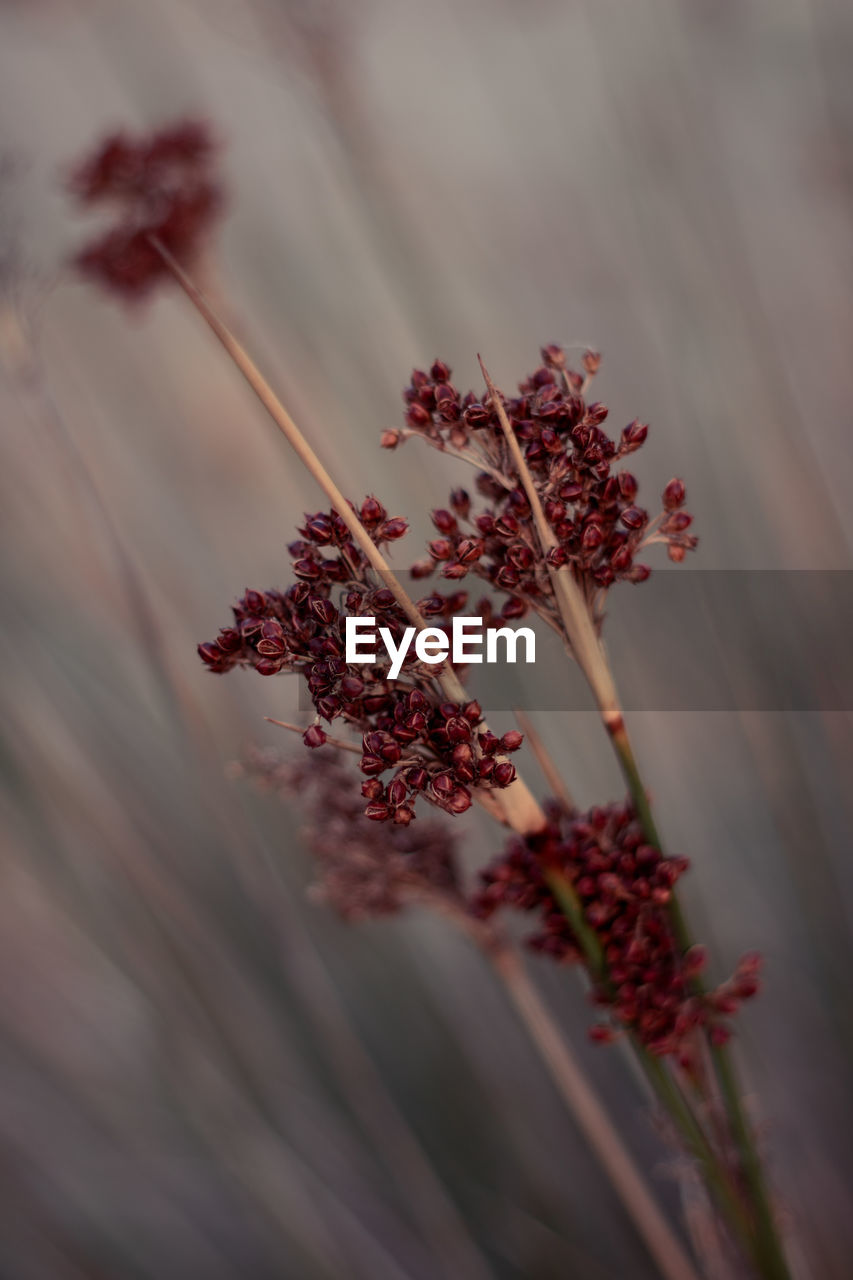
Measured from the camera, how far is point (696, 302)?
1.33 metres

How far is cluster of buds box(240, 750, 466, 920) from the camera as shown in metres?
0.65

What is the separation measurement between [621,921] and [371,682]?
0.19 metres

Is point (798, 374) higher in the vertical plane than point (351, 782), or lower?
higher

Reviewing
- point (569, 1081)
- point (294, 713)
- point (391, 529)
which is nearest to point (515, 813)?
point (391, 529)

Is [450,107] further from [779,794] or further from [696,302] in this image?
[779,794]

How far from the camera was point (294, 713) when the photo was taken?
113 centimetres

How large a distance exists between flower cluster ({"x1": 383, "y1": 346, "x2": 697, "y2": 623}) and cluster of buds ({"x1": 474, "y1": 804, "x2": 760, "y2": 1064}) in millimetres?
129

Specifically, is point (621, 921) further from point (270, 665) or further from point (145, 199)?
point (145, 199)

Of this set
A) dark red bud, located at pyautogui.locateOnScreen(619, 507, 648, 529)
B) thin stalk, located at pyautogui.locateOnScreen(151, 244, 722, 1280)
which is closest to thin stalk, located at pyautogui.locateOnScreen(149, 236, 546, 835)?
thin stalk, located at pyautogui.locateOnScreen(151, 244, 722, 1280)

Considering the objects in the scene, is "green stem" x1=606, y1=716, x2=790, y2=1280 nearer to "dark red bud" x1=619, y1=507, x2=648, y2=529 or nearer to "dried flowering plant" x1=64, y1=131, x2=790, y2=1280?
"dried flowering plant" x1=64, y1=131, x2=790, y2=1280

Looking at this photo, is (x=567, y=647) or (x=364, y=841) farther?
(x=364, y=841)

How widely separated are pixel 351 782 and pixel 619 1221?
1.01 meters

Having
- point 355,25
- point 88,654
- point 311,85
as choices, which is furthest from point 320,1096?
point 355,25

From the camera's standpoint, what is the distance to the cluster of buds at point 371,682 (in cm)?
40
